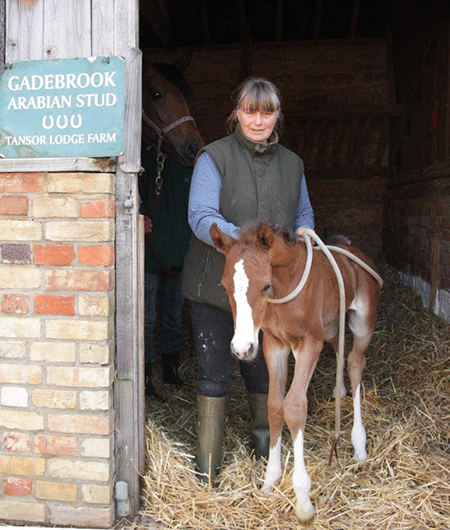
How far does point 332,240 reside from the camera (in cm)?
359

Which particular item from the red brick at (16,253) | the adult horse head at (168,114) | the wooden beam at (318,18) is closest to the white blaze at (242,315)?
the red brick at (16,253)

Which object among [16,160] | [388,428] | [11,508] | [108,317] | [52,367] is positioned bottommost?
[11,508]

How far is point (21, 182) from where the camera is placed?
8.76 ft

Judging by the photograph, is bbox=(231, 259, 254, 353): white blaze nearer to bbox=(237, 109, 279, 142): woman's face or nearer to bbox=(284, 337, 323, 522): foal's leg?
bbox=(284, 337, 323, 522): foal's leg

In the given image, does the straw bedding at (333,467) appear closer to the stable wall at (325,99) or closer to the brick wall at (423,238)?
the brick wall at (423,238)

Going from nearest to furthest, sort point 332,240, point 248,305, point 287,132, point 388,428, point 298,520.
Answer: point 248,305, point 298,520, point 388,428, point 332,240, point 287,132

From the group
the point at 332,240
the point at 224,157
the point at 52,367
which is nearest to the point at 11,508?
the point at 52,367

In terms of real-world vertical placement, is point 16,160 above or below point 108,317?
above

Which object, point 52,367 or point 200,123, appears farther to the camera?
point 200,123

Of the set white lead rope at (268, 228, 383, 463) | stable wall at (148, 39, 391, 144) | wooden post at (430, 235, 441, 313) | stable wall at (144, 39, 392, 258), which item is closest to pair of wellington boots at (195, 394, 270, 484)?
white lead rope at (268, 228, 383, 463)

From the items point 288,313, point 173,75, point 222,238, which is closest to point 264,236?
point 222,238

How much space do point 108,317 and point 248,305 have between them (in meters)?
0.75

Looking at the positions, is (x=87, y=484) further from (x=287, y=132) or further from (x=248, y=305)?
(x=287, y=132)

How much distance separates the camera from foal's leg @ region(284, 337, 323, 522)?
2.59 metres
